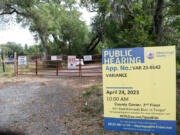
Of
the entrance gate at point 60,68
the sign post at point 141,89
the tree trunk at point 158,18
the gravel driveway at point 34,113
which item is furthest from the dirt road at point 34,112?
the tree trunk at point 158,18

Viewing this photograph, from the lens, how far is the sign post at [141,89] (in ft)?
7.66

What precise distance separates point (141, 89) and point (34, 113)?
10.9 feet

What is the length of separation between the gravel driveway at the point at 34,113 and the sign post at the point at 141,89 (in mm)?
1446

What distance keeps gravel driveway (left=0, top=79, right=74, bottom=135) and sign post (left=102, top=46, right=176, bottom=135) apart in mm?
1446

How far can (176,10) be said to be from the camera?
591 centimetres

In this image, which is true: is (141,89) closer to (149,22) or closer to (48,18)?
(149,22)

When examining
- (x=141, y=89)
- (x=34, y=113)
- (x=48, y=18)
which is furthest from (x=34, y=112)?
(x=48, y=18)

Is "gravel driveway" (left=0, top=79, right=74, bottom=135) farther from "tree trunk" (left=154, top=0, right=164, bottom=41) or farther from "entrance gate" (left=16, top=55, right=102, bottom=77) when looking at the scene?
"tree trunk" (left=154, top=0, right=164, bottom=41)

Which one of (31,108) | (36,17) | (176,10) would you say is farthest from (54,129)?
(36,17)

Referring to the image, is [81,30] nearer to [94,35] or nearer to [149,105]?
[94,35]

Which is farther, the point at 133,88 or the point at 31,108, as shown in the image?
the point at 31,108

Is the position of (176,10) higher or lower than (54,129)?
higher

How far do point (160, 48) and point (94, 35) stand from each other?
2285 cm

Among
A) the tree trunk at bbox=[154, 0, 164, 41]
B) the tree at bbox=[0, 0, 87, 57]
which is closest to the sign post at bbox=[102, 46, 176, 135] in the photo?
the tree trunk at bbox=[154, 0, 164, 41]
